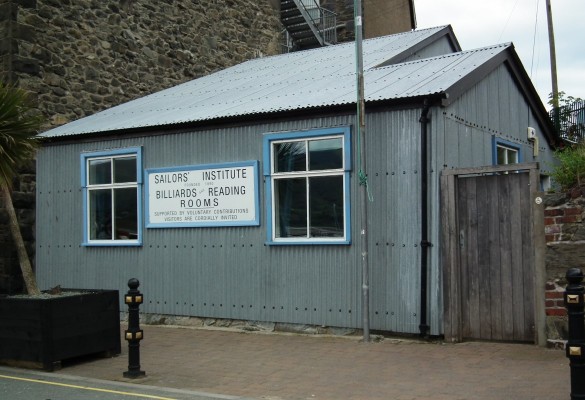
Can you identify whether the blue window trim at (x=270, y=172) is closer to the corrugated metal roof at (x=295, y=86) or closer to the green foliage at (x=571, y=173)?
the corrugated metal roof at (x=295, y=86)

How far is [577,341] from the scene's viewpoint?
582 cm

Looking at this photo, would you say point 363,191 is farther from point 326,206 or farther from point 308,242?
point 308,242

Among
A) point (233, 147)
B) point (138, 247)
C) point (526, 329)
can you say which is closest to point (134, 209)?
point (138, 247)

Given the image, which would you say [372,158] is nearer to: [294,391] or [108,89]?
[294,391]

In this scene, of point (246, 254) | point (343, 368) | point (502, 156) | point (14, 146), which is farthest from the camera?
point (502, 156)

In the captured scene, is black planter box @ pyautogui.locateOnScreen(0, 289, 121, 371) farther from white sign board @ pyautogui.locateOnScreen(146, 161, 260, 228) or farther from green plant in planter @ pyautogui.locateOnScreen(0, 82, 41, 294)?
white sign board @ pyautogui.locateOnScreen(146, 161, 260, 228)

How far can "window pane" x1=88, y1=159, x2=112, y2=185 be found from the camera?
13648 mm

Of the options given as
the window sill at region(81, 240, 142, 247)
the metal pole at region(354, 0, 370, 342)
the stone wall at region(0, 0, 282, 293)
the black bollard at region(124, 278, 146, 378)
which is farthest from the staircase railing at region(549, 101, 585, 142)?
the black bollard at region(124, 278, 146, 378)

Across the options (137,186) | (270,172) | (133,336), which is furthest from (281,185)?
(133,336)

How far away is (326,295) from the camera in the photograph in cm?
1076

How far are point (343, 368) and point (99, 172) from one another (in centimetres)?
746

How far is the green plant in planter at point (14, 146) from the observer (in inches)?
385

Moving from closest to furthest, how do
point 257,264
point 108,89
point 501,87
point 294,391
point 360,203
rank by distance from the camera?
point 294,391, point 360,203, point 257,264, point 501,87, point 108,89

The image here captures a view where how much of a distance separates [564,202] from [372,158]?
2905 mm
